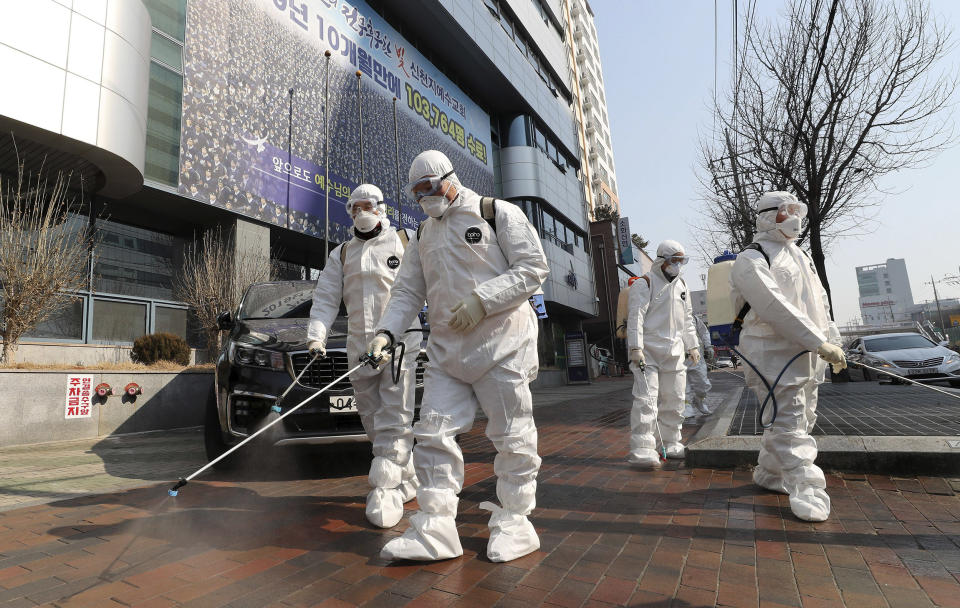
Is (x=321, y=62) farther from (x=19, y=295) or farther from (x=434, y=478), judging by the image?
(x=434, y=478)

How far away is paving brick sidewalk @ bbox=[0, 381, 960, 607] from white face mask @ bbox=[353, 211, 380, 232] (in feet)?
6.14

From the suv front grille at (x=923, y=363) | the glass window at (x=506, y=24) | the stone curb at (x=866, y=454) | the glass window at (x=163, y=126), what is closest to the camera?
the stone curb at (x=866, y=454)

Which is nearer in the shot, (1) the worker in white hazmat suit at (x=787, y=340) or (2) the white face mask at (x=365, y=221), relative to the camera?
(1) the worker in white hazmat suit at (x=787, y=340)

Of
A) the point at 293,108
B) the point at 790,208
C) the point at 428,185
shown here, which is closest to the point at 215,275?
the point at 293,108

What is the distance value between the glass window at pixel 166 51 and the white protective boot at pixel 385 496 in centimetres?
1319

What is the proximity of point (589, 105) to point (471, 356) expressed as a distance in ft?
203

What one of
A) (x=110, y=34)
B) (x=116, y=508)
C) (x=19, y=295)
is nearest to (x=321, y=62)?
(x=110, y=34)

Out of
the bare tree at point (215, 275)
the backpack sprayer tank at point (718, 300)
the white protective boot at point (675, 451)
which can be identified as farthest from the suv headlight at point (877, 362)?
the bare tree at point (215, 275)

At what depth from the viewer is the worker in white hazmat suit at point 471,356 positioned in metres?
2.39

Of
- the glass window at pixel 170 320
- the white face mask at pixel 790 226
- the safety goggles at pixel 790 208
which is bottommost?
the white face mask at pixel 790 226

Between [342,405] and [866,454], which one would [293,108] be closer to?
[342,405]

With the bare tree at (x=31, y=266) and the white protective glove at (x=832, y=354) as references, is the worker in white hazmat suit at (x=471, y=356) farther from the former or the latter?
the bare tree at (x=31, y=266)

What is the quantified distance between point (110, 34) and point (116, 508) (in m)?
11.0

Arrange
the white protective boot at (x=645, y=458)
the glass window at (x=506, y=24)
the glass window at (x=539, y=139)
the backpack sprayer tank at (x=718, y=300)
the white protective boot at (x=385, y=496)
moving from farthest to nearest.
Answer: the glass window at (x=539, y=139)
the glass window at (x=506, y=24)
the backpack sprayer tank at (x=718, y=300)
the white protective boot at (x=645, y=458)
the white protective boot at (x=385, y=496)
